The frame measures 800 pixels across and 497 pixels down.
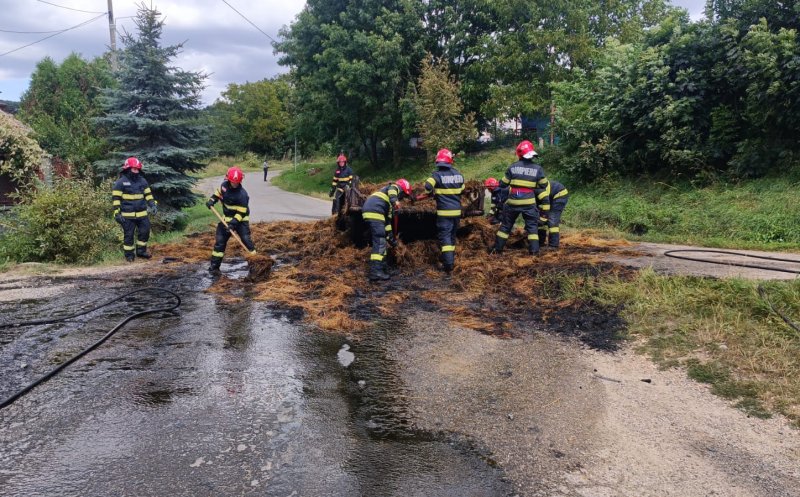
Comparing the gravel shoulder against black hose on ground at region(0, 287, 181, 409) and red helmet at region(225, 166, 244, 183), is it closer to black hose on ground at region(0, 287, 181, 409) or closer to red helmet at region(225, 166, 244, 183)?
black hose on ground at region(0, 287, 181, 409)

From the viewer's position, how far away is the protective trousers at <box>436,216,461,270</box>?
7998mm

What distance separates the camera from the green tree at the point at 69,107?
15.6 metres

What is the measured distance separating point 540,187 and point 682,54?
7.12 m

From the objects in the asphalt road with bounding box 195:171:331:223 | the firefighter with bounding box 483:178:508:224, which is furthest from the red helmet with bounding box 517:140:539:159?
the asphalt road with bounding box 195:171:331:223

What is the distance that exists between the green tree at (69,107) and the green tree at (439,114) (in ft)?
36.5

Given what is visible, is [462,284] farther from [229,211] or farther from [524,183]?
[229,211]

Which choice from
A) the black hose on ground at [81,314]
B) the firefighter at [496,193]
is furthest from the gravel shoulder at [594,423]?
the firefighter at [496,193]

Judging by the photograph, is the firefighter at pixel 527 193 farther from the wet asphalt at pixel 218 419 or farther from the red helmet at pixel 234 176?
the red helmet at pixel 234 176

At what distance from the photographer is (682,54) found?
12.7m

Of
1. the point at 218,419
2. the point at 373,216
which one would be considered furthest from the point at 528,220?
the point at 218,419

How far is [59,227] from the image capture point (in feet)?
30.9

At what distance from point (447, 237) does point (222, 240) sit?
3512 mm

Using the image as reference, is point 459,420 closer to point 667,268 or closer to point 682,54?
point 667,268

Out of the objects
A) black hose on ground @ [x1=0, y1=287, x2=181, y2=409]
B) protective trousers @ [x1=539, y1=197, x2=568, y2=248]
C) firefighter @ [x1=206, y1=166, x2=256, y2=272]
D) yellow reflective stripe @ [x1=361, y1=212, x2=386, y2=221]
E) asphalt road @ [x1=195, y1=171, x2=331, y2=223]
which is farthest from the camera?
asphalt road @ [x1=195, y1=171, x2=331, y2=223]
